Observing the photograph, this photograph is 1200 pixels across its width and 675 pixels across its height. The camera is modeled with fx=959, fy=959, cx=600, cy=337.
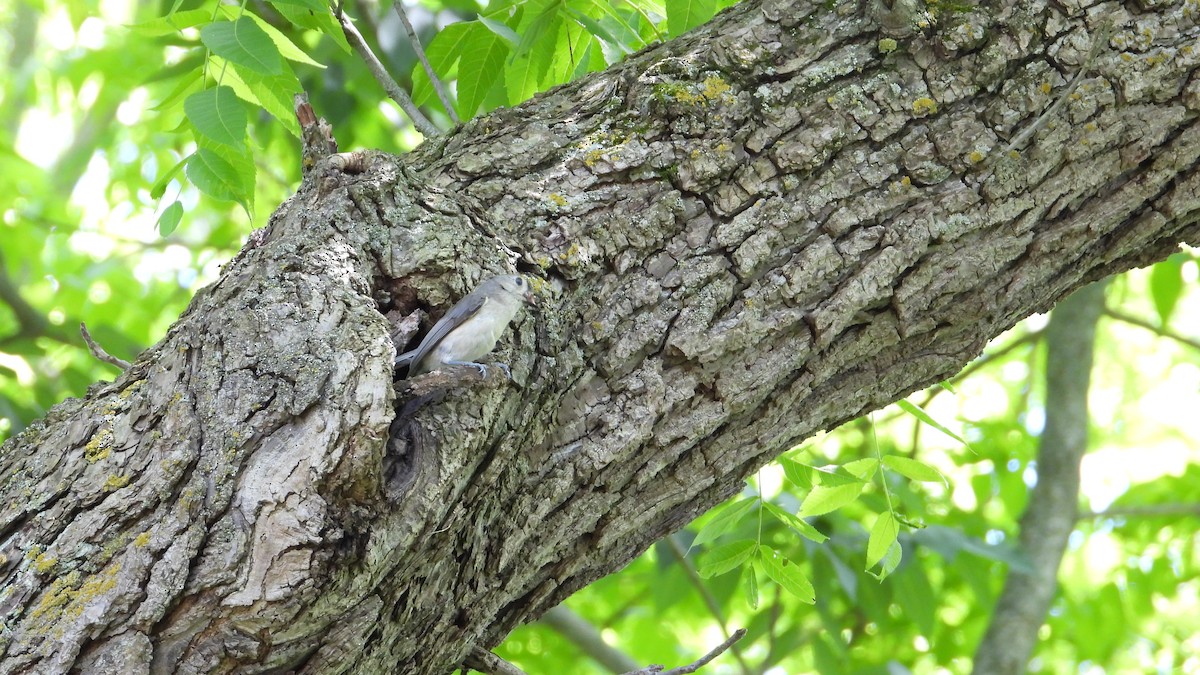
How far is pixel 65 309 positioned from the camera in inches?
277

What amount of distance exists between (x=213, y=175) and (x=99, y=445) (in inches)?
41.7

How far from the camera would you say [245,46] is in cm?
240

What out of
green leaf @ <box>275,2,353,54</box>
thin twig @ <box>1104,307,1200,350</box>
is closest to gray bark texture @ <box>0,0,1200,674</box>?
green leaf @ <box>275,2,353,54</box>

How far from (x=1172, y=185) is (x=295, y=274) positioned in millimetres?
2251

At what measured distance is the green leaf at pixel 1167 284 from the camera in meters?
5.18

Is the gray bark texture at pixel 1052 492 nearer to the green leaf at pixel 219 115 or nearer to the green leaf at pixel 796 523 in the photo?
the green leaf at pixel 796 523

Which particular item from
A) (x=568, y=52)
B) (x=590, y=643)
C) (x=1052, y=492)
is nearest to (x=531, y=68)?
(x=568, y=52)

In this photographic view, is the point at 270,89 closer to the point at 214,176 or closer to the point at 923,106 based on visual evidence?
the point at 214,176

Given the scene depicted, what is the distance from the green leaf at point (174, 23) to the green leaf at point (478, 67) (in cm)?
77

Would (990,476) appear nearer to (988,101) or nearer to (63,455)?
(988,101)

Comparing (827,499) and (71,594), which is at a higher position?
(827,499)

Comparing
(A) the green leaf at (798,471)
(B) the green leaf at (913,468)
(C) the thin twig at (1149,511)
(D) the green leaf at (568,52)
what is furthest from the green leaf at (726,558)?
(C) the thin twig at (1149,511)

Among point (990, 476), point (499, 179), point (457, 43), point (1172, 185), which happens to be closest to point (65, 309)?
point (457, 43)

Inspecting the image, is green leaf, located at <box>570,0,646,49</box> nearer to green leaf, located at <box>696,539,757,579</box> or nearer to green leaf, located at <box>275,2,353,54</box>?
green leaf, located at <box>275,2,353,54</box>
